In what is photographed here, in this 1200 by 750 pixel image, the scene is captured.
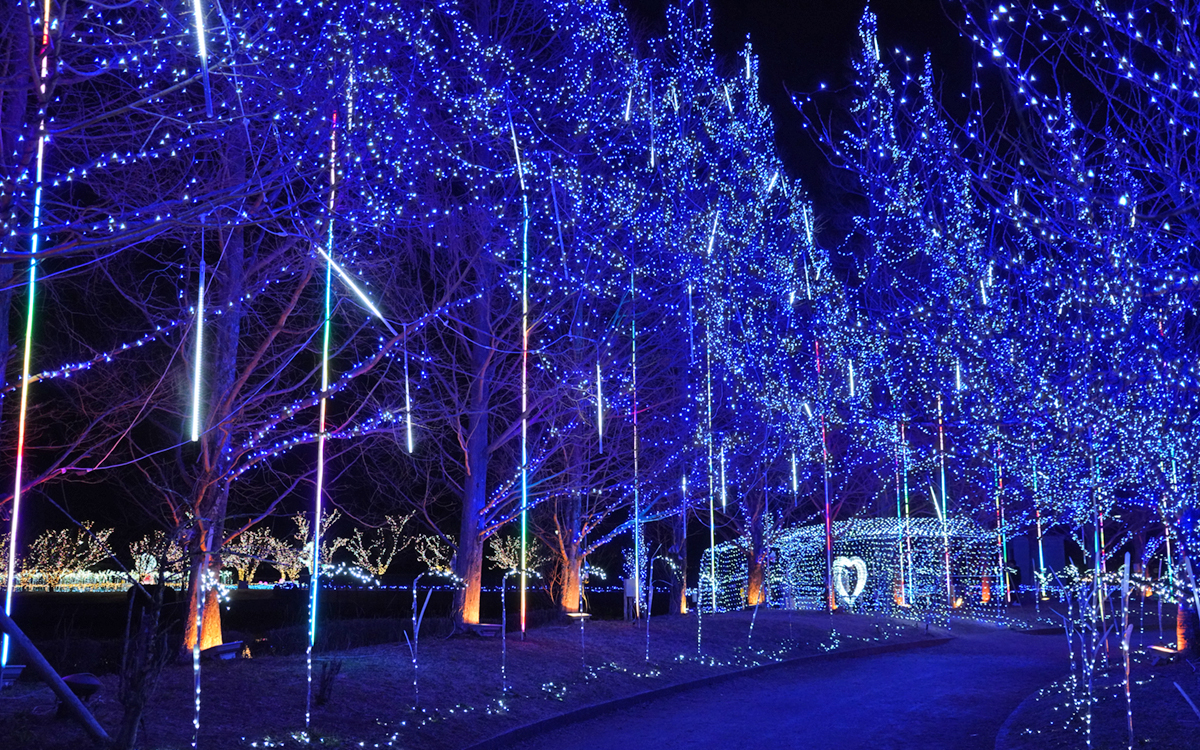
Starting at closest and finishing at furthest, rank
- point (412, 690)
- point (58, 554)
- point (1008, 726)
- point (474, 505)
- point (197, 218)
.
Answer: point (197, 218) < point (1008, 726) < point (412, 690) < point (474, 505) < point (58, 554)

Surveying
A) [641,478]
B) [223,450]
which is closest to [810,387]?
[641,478]

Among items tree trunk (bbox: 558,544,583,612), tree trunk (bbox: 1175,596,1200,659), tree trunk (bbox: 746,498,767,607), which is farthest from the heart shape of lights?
tree trunk (bbox: 1175,596,1200,659)

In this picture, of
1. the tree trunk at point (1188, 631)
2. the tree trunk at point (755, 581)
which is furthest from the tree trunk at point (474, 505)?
the tree trunk at point (755, 581)

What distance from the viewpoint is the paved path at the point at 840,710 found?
32.5ft

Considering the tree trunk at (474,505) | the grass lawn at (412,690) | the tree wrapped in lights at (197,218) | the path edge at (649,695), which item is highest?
the tree wrapped in lights at (197,218)

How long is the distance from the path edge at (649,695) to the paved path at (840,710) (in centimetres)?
13

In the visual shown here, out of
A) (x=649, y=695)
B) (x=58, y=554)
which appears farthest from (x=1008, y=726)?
(x=58, y=554)

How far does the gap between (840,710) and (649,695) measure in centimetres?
256

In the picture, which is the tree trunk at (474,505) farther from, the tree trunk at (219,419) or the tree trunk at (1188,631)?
the tree trunk at (1188,631)

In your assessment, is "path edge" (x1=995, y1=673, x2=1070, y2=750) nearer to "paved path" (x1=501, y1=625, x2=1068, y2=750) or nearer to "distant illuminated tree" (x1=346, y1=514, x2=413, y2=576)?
"paved path" (x1=501, y1=625, x2=1068, y2=750)

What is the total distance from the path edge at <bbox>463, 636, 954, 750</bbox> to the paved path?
0.13 meters

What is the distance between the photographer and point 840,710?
1173 centimetres

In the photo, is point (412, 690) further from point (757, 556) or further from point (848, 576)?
point (757, 556)

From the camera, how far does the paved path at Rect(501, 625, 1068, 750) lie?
9898mm
